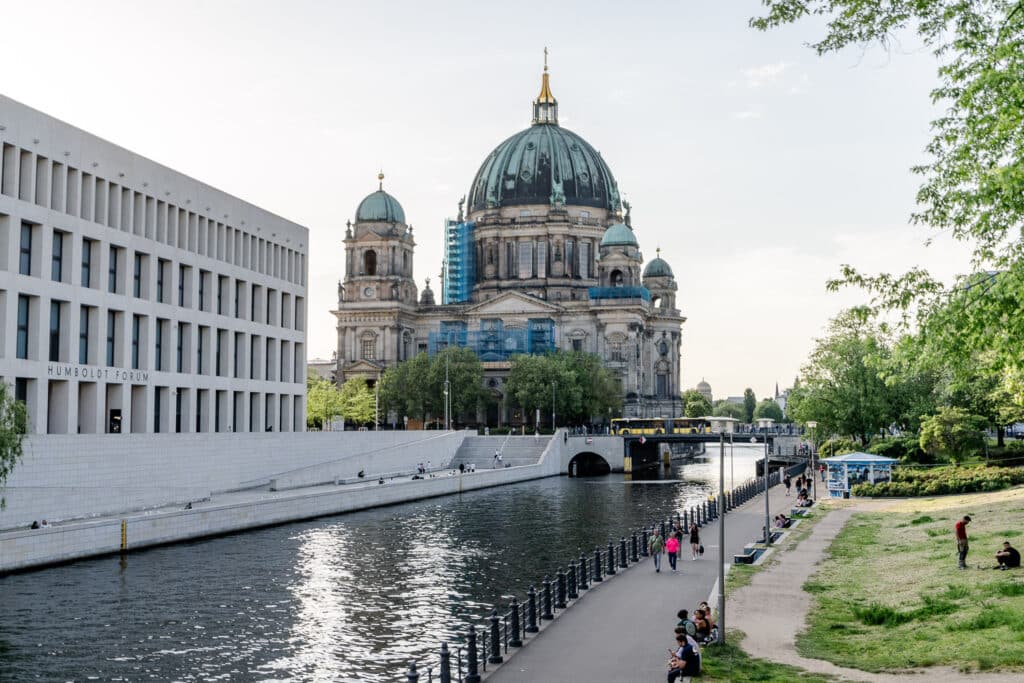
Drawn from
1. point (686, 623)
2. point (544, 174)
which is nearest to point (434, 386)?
point (544, 174)

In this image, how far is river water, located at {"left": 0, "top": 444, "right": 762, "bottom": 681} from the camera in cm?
2809

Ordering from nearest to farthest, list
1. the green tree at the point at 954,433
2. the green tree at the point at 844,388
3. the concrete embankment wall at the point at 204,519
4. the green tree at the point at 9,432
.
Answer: the green tree at the point at 9,432
the concrete embankment wall at the point at 204,519
the green tree at the point at 954,433
the green tree at the point at 844,388

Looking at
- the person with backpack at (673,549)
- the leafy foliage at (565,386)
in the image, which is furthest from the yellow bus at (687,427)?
the person with backpack at (673,549)

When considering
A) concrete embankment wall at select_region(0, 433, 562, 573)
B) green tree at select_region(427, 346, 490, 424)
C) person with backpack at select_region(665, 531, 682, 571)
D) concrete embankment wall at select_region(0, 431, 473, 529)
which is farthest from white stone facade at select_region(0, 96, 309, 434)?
green tree at select_region(427, 346, 490, 424)

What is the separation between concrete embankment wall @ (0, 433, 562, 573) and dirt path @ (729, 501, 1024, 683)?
26893 millimetres

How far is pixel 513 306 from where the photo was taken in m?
150

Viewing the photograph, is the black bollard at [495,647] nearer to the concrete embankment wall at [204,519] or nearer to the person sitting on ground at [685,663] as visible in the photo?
the person sitting on ground at [685,663]

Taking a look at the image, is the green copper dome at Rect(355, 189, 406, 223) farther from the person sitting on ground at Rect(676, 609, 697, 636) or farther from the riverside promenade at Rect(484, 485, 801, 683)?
the person sitting on ground at Rect(676, 609, 697, 636)

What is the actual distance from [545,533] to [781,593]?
24357mm

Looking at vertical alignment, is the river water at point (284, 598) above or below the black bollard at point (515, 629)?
below

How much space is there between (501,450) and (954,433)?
4802cm

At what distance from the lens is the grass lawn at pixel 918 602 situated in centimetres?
2338

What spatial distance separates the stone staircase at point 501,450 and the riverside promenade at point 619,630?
65.2 m

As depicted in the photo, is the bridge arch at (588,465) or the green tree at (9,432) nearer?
the green tree at (9,432)
